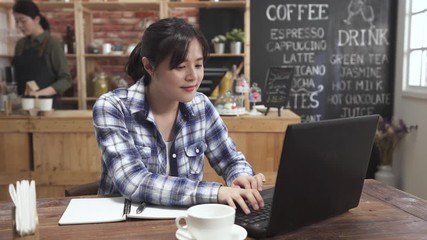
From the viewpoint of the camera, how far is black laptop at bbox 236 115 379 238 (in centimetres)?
95

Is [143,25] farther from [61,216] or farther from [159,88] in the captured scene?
[61,216]

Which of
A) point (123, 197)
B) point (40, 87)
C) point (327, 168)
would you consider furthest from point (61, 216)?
point (40, 87)

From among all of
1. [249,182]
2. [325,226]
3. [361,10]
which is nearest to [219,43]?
[361,10]

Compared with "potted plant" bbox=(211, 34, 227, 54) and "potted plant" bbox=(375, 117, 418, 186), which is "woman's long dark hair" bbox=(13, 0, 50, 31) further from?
"potted plant" bbox=(375, 117, 418, 186)

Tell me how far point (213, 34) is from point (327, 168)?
324 cm

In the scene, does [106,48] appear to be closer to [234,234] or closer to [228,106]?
[228,106]

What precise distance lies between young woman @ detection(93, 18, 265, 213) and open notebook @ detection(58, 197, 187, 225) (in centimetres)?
3

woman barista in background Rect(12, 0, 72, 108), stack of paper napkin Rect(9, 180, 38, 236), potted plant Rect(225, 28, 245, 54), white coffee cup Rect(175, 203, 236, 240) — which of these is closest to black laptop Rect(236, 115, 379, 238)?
white coffee cup Rect(175, 203, 236, 240)

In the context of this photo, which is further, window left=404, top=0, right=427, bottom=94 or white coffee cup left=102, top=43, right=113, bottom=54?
white coffee cup left=102, top=43, right=113, bottom=54

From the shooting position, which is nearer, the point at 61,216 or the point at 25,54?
the point at 61,216

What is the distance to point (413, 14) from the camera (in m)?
3.78

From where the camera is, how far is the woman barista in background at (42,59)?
3.64 meters

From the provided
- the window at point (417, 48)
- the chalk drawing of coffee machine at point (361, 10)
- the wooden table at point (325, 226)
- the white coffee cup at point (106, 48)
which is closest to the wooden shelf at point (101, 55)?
the white coffee cup at point (106, 48)

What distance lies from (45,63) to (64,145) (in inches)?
39.4
